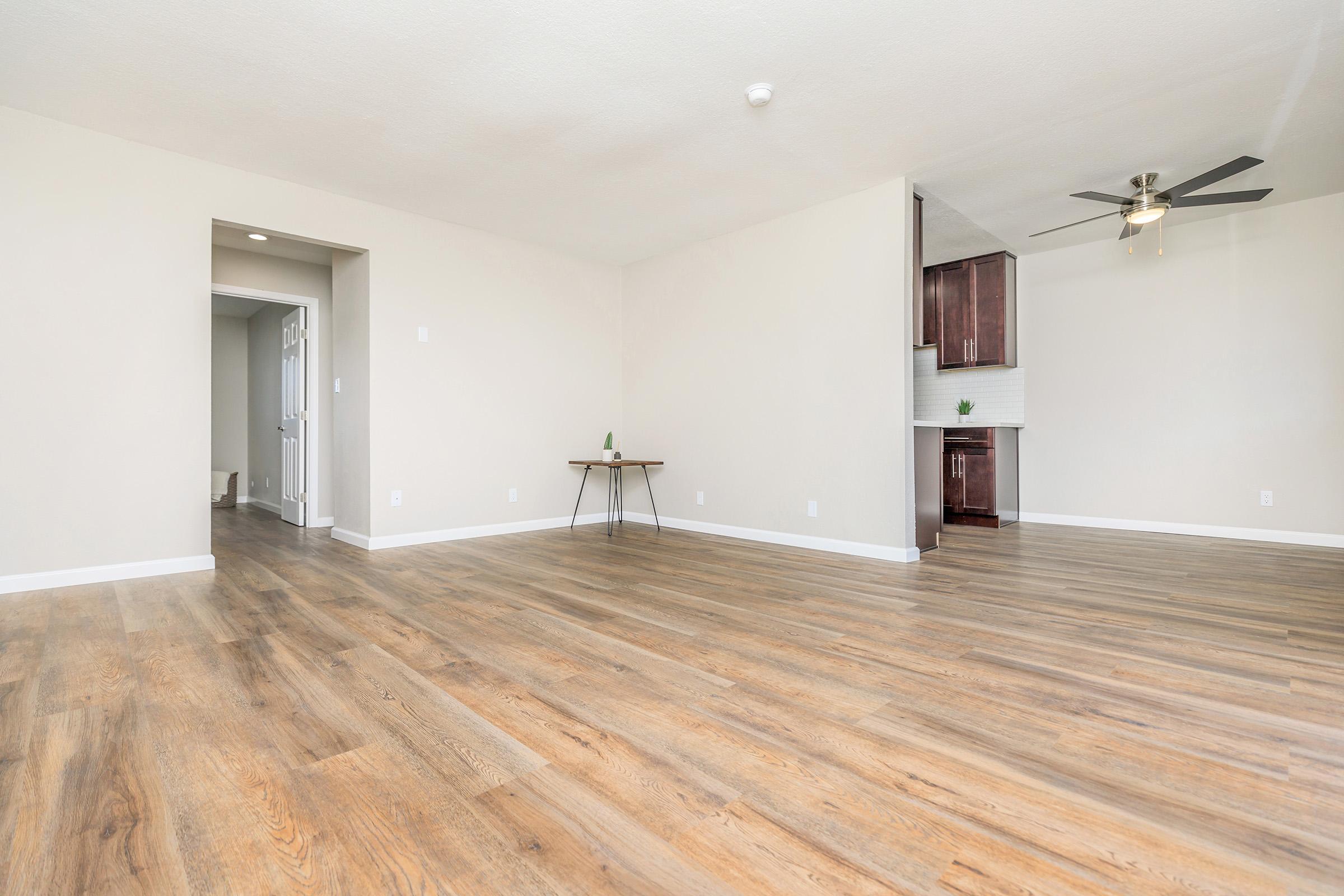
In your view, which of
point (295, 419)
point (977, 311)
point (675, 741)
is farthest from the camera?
point (295, 419)

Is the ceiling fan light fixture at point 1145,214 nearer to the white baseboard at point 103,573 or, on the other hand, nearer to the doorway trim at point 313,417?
the white baseboard at point 103,573

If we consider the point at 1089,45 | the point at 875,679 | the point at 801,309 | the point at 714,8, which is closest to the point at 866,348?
the point at 801,309

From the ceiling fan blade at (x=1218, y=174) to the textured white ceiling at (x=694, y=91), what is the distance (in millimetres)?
178

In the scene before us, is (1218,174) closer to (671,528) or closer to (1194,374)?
(1194,374)

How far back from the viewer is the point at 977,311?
5.79 metres

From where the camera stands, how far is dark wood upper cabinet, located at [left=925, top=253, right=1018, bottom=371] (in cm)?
568

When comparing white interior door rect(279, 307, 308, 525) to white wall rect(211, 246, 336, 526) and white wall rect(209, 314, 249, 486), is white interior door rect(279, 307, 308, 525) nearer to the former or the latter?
white wall rect(211, 246, 336, 526)

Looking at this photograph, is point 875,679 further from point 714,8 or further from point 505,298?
point 505,298

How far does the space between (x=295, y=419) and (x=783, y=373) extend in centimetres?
455

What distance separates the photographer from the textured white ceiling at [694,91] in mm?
2461

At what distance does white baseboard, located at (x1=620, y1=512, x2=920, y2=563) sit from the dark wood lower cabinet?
1.73m

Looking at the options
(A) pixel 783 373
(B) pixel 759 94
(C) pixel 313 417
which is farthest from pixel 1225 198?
(C) pixel 313 417

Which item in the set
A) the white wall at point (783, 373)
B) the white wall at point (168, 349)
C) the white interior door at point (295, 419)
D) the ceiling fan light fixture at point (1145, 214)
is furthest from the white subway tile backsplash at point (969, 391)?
the white interior door at point (295, 419)

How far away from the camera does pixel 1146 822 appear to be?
125cm
